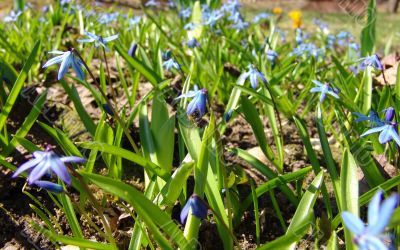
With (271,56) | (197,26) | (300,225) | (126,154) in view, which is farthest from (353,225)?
(197,26)

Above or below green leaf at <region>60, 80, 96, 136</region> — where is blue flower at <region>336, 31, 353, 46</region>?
above

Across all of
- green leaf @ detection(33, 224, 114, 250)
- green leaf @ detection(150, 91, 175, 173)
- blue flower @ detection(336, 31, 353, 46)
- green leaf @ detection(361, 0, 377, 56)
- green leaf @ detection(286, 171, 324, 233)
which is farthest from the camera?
blue flower @ detection(336, 31, 353, 46)

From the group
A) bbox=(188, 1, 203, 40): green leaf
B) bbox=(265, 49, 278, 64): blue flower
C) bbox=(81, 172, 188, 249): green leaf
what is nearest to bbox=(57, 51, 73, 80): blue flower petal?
bbox=(81, 172, 188, 249): green leaf

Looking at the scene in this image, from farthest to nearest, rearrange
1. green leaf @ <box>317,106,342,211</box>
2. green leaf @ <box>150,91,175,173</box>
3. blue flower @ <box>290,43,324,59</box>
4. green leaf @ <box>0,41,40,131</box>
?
blue flower @ <box>290,43,324,59</box> → green leaf @ <box>0,41,40,131</box> → green leaf @ <box>150,91,175,173</box> → green leaf @ <box>317,106,342,211</box>

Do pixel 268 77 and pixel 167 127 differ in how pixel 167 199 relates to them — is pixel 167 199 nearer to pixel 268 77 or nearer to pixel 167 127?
pixel 167 127

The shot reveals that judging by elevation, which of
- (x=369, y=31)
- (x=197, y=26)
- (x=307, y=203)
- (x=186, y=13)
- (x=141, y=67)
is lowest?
(x=307, y=203)

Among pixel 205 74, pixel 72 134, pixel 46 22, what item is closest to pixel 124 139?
pixel 72 134

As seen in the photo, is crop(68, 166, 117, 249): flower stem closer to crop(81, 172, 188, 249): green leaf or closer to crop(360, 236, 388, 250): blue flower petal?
crop(81, 172, 188, 249): green leaf

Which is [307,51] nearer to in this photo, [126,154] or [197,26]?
[197,26]

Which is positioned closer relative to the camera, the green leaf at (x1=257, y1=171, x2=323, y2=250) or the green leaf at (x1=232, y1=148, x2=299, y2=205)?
the green leaf at (x1=257, y1=171, x2=323, y2=250)

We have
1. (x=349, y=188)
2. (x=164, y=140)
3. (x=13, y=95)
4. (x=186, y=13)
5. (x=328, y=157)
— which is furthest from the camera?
(x=186, y=13)

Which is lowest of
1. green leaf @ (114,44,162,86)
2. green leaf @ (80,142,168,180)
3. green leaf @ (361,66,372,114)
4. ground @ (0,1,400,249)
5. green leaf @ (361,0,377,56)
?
ground @ (0,1,400,249)
